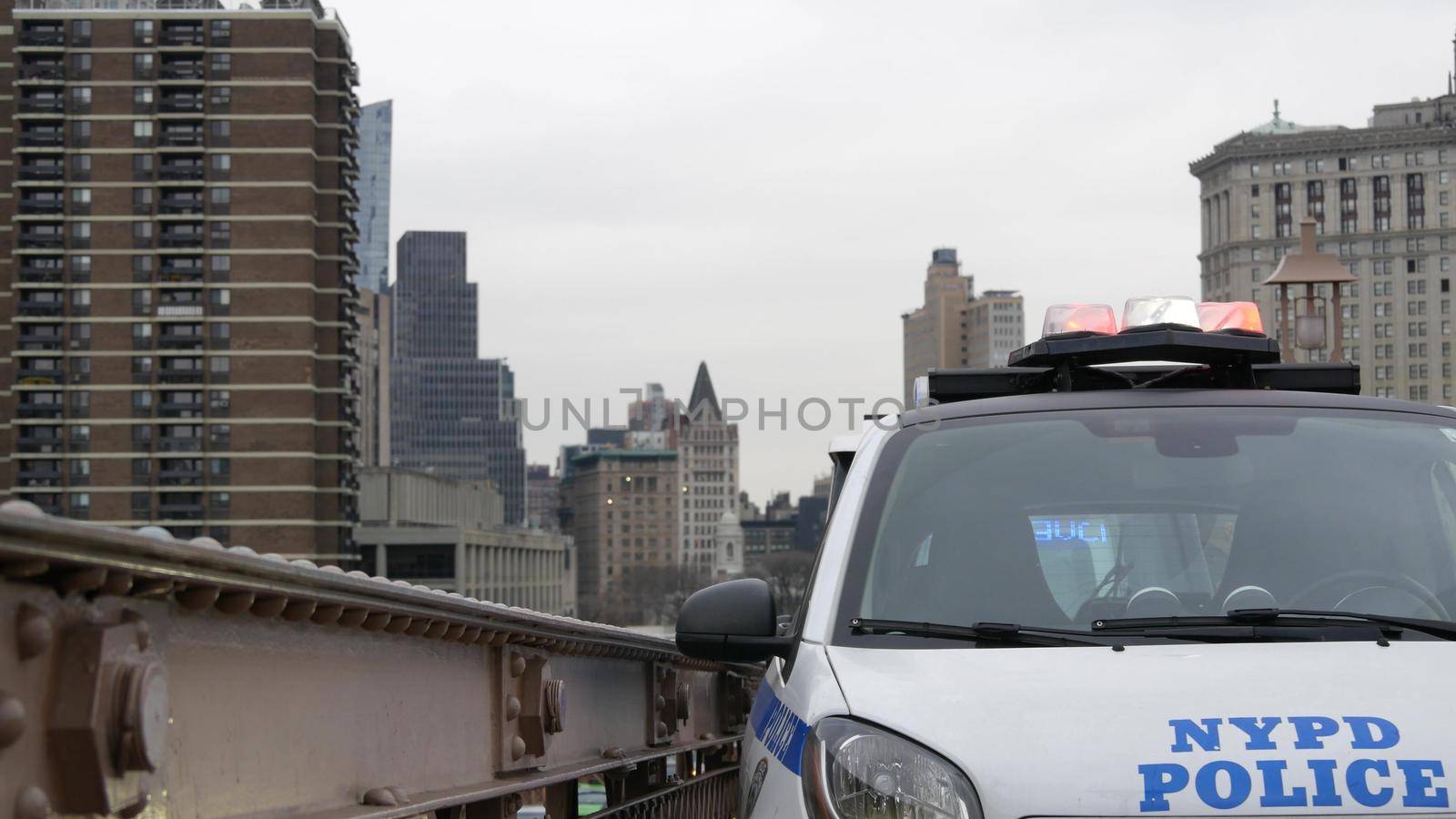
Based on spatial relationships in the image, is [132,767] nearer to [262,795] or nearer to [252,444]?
[262,795]

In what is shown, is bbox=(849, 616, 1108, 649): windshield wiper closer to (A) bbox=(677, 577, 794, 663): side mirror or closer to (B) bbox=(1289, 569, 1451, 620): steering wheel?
(A) bbox=(677, 577, 794, 663): side mirror

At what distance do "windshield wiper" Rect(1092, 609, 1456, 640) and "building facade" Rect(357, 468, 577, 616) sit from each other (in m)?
119

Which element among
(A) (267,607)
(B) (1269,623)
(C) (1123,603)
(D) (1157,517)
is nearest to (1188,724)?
(B) (1269,623)

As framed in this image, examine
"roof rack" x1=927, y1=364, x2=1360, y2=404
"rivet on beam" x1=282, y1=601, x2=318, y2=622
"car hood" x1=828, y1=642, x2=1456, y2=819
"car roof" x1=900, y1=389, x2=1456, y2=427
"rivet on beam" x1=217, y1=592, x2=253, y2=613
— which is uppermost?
"roof rack" x1=927, y1=364, x2=1360, y2=404

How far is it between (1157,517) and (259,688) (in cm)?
227

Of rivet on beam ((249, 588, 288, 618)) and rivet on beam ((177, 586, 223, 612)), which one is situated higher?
rivet on beam ((177, 586, 223, 612))

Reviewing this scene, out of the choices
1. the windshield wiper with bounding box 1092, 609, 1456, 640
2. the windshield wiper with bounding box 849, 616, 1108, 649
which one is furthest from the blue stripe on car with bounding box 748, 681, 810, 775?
the windshield wiper with bounding box 1092, 609, 1456, 640

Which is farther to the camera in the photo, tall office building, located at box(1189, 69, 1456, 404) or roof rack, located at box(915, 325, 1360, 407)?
tall office building, located at box(1189, 69, 1456, 404)

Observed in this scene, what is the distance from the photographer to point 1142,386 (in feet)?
16.3

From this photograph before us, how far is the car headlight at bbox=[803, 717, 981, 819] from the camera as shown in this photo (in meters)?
3.44

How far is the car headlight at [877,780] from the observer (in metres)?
3.44

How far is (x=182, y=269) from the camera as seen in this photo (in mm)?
99500

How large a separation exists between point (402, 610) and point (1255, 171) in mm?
139823

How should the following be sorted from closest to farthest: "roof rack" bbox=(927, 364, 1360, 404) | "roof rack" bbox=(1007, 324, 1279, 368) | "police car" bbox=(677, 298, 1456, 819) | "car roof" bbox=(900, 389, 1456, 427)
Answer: "police car" bbox=(677, 298, 1456, 819), "car roof" bbox=(900, 389, 1456, 427), "roof rack" bbox=(1007, 324, 1279, 368), "roof rack" bbox=(927, 364, 1360, 404)
